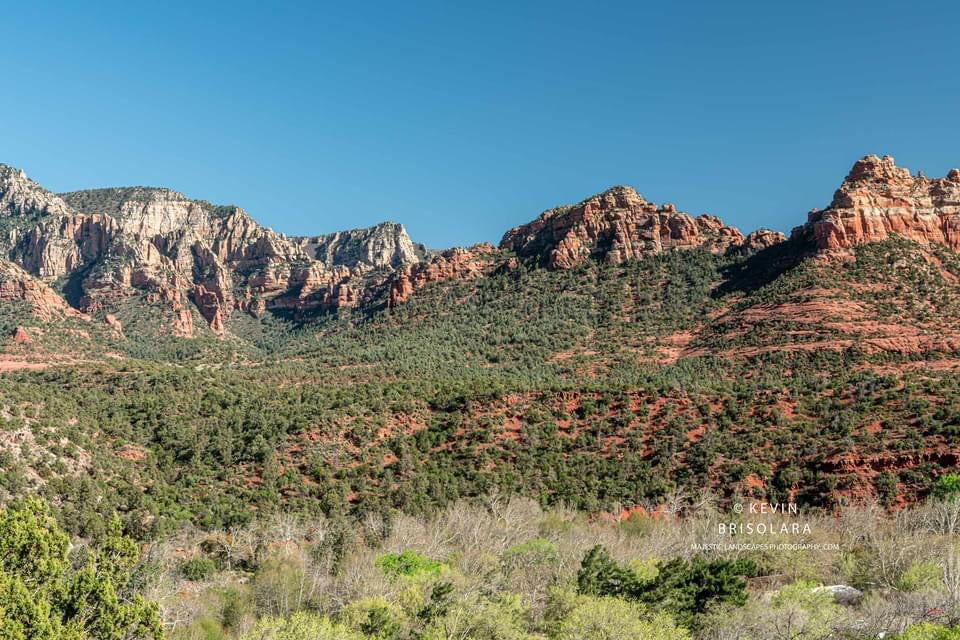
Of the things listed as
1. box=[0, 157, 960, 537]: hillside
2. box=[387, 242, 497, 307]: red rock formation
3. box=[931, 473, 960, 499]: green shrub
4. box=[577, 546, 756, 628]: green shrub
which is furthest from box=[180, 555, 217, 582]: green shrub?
box=[387, 242, 497, 307]: red rock formation

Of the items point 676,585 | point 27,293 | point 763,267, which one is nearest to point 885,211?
point 763,267

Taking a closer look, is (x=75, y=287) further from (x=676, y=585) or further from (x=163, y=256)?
(x=676, y=585)

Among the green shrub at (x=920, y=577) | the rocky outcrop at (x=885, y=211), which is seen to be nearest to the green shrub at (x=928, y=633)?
the green shrub at (x=920, y=577)

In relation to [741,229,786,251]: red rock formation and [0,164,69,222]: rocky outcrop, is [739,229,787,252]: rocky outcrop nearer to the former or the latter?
[741,229,786,251]: red rock formation

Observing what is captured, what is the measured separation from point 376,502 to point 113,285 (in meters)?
115

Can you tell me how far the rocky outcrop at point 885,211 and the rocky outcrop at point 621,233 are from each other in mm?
16759

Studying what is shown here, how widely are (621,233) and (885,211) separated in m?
37.1

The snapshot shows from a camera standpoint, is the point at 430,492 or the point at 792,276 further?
the point at 792,276

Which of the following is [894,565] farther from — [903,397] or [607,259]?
[607,259]

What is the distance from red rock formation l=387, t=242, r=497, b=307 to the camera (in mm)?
113500

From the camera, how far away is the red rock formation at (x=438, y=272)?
114 meters

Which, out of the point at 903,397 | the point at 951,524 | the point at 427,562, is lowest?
the point at 427,562

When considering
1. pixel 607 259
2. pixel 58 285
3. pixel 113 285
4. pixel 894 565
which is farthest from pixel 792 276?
pixel 58 285

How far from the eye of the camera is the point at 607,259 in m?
105
